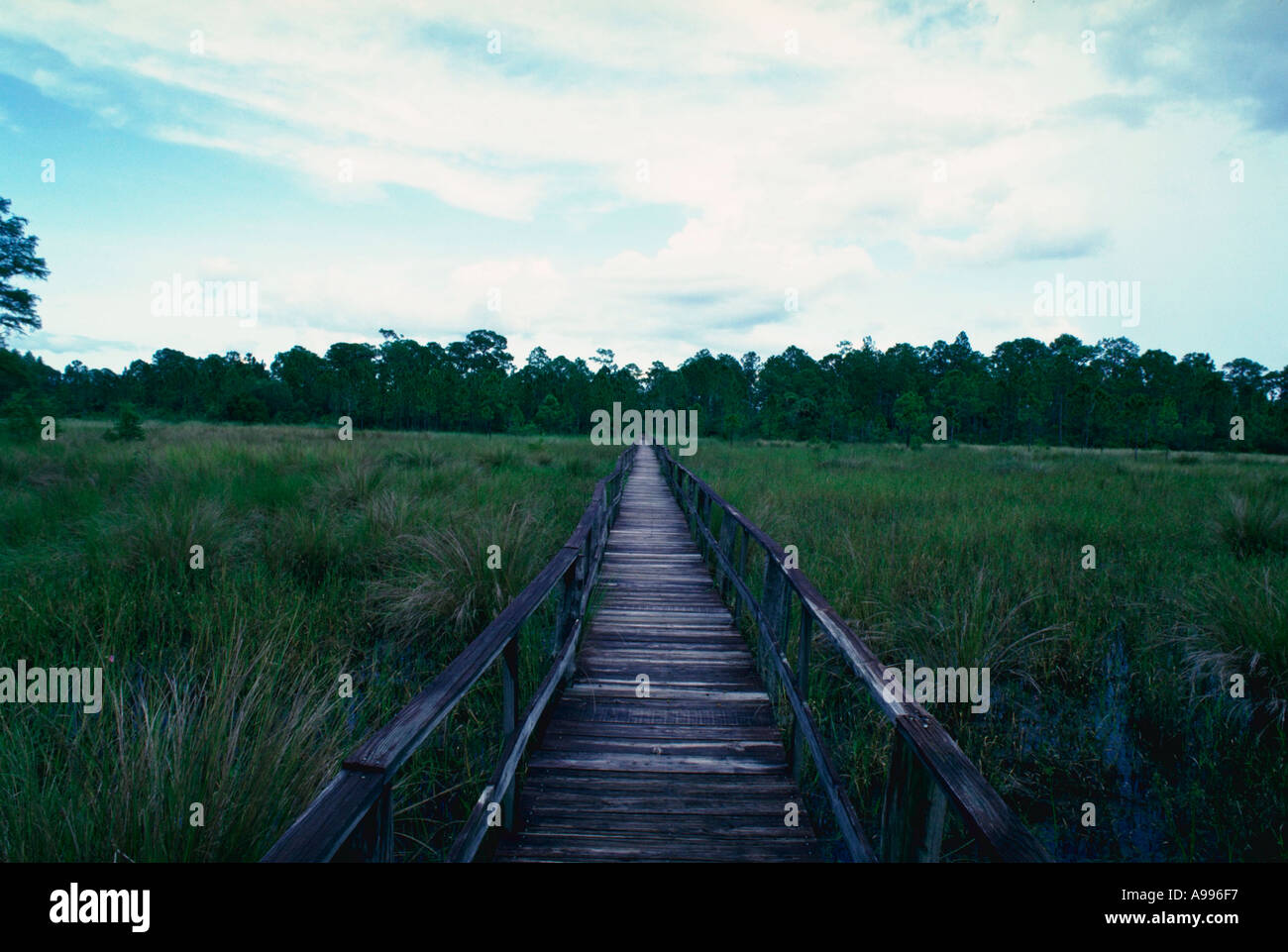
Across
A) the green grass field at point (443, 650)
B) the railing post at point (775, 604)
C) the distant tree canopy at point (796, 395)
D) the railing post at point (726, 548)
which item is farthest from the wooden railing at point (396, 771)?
the distant tree canopy at point (796, 395)

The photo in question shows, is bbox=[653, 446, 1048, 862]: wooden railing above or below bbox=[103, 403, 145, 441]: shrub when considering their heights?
below

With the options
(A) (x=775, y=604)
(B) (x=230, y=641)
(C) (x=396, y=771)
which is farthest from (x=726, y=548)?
(C) (x=396, y=771)

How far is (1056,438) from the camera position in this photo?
2341 inches

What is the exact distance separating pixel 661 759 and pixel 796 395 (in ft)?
195

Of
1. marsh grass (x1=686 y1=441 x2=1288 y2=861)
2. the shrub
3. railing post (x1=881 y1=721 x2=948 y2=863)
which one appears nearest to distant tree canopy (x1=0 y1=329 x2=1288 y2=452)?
marsh grass (x1=686 y1=441 x2=1288 y2=861)

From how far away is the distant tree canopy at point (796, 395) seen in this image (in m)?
48.4

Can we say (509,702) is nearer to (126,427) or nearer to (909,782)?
(909,782)

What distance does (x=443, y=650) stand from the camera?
4.66 metres

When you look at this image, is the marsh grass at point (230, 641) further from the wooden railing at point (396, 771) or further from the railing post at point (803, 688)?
the railing post at point (803, 688)

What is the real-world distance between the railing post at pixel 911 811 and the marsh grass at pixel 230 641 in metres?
2.16

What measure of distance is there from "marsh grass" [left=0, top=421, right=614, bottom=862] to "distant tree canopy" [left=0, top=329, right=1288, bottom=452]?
124ft

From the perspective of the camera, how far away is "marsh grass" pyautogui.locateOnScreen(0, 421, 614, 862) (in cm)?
201

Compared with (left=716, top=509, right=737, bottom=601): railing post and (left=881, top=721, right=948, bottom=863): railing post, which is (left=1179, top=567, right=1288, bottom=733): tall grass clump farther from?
(left=716, top=509, right=737, bottom=601): railing post

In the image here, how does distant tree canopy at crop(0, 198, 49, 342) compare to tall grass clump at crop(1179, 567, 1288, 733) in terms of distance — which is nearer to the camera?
tall grass clump at crop(1179, 567, 1288, 733)
